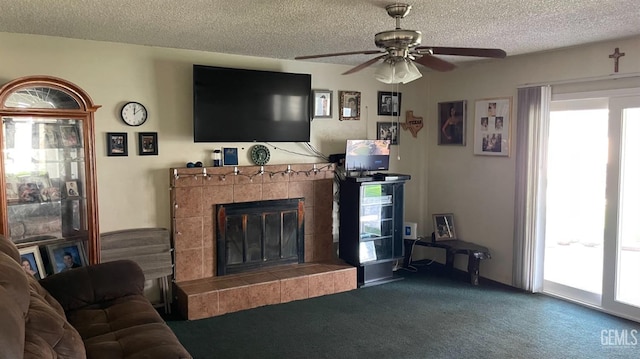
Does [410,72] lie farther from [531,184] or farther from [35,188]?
[35,188]

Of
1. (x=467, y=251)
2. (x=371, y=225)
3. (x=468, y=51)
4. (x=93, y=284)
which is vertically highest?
(x=468, y=51)

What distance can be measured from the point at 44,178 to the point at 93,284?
A: 114 centimetres

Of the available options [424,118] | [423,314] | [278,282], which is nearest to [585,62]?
[424,118]

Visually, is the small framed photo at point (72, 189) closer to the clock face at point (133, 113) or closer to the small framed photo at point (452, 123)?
the clock face at point (133, 113)

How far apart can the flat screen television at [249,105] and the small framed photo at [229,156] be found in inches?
5.4

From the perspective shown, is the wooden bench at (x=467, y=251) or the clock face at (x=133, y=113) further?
the wooden bench at (x=467, y=251)

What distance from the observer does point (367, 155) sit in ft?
17.5

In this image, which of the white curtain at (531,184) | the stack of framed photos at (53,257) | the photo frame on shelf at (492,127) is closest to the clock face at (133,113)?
the stack of framed photos at (53,257)

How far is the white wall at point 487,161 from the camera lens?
14.7ft

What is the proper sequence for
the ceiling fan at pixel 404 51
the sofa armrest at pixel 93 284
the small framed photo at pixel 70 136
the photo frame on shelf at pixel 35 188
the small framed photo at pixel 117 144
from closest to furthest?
1. the ceiling fan at pixel 404 51
2. the sofa armrest at pixel 93 284
3. the photo frame on shelf at pixel 35 188
4. the small framed photo at pixel 70 136
5. the small framed photo at pixel 117 144

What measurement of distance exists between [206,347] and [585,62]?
13.1ft

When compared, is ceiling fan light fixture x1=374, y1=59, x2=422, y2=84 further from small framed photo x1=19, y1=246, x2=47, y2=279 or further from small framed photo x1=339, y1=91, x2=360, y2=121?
small framed photo x1=19, y1=246, x2=47, y2=279

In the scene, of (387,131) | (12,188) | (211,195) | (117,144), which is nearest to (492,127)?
(387,131)

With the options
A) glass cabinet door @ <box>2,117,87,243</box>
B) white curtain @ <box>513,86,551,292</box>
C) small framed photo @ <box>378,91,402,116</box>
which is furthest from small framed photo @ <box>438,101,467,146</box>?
glass cabinet door @ <box>2,117,87,243</box>
